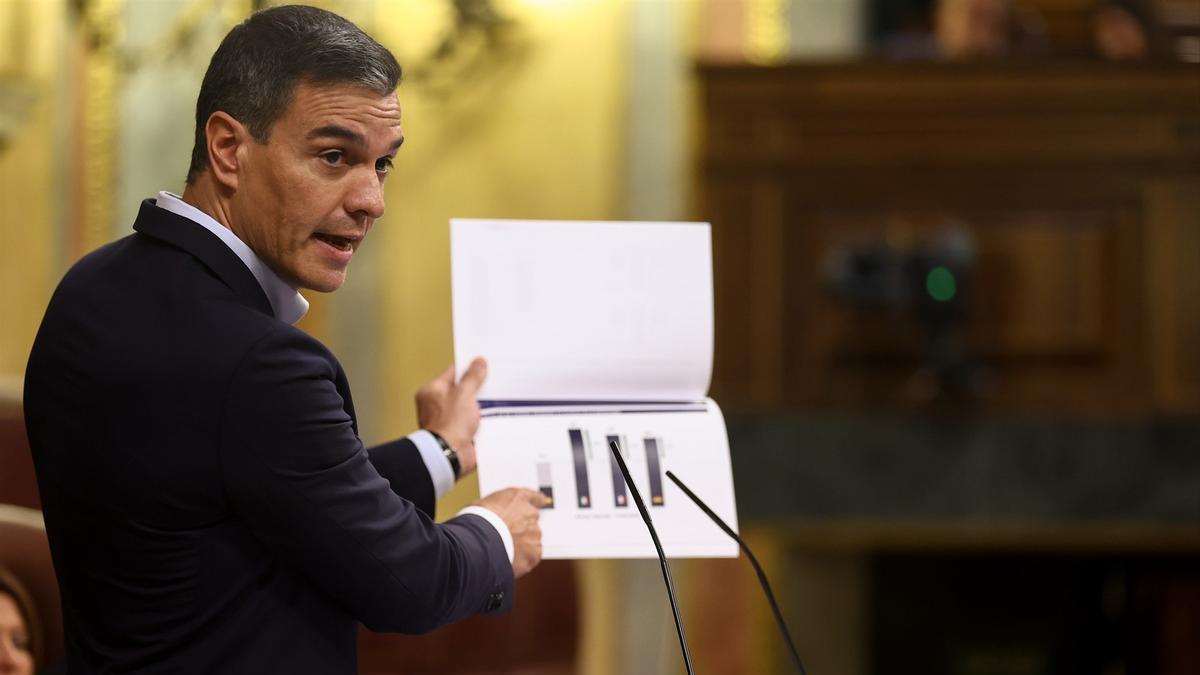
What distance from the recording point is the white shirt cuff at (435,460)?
1.68 metres

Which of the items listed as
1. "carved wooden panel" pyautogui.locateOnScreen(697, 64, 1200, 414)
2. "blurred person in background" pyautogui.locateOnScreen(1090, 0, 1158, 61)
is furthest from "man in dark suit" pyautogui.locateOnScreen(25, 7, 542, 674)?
"blurred person in background" pyautogui.locateOnScreen(1090, 0, 1158, 61)

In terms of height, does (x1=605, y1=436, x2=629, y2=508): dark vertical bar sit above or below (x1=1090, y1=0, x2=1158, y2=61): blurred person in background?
below

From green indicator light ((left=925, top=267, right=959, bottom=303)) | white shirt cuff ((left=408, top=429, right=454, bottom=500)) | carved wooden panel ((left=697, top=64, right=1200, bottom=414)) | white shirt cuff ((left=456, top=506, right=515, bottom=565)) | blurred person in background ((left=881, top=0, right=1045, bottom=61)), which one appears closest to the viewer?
white shirt cuff ((left=456, top=506, right=515, bottom=565))

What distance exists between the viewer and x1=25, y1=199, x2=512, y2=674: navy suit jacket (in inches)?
50.7

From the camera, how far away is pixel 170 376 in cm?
129

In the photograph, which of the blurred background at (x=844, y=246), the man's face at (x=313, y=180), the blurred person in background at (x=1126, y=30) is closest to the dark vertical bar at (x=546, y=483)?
the man's face at (x=313, y=180)

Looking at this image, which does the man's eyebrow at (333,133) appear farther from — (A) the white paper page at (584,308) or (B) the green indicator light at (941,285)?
(B) the green indicator light at (941,285)

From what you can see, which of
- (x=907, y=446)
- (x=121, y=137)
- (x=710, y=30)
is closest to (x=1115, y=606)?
(x=907, y=446)

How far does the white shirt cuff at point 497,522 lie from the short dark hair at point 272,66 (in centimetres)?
46

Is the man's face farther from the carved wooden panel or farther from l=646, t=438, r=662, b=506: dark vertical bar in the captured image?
the carved wooden panel

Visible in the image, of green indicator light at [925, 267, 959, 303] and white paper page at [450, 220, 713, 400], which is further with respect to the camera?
green indicator light at [925, 267, 959, 303]

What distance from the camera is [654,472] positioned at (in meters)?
1.75

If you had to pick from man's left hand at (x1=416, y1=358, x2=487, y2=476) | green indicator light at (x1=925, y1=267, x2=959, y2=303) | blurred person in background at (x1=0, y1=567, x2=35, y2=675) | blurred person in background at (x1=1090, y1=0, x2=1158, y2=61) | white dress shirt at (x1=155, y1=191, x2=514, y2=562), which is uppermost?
blurred person in background at (x1=1090, y1=0, x2=1158, y2=61)

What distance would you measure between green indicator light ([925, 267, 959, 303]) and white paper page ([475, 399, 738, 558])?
2.45 metres
